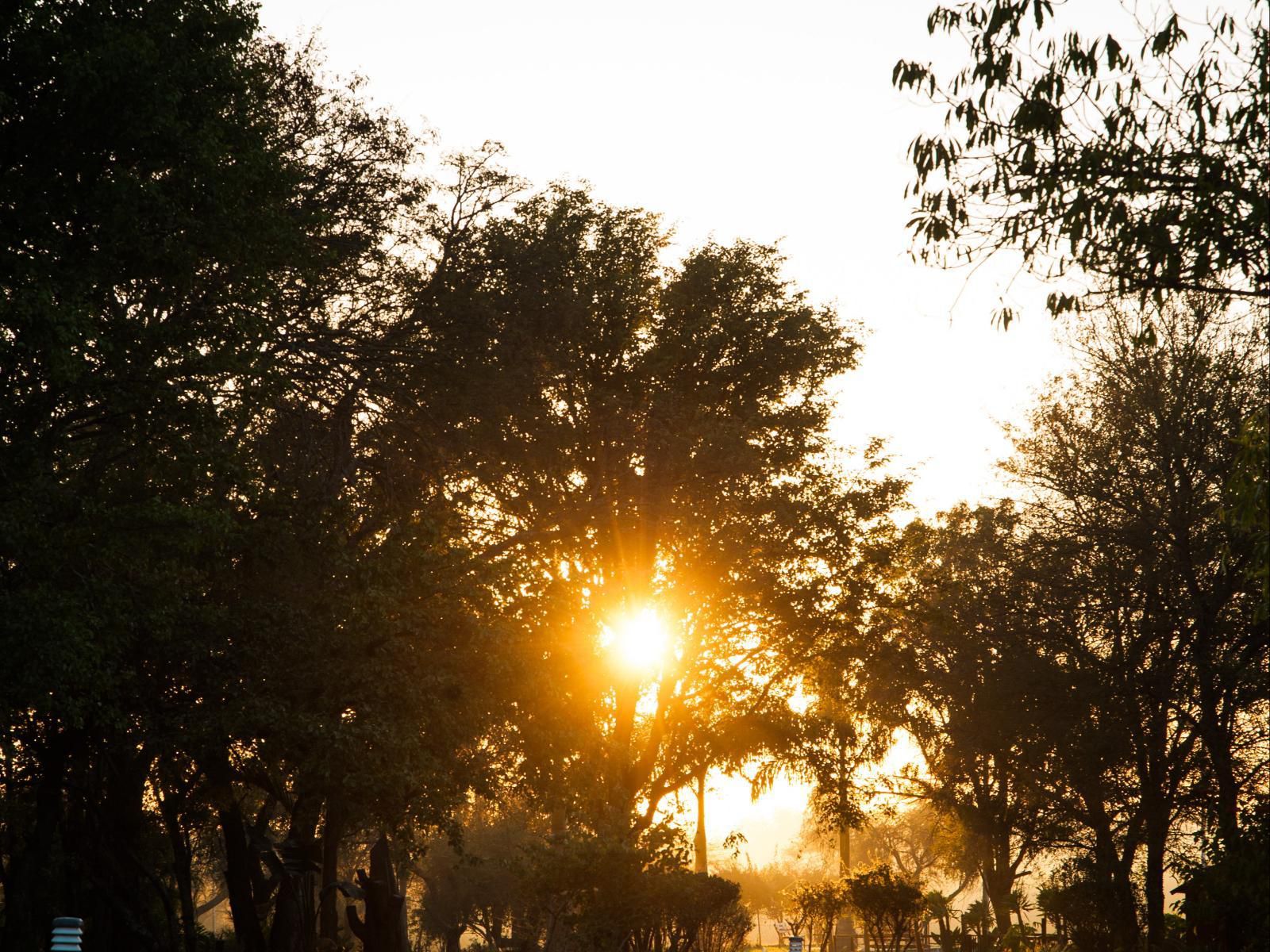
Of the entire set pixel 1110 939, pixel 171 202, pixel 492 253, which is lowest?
pixel 1110 939

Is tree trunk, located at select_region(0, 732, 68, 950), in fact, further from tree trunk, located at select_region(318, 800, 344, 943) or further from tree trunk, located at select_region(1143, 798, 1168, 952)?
tree trunk, located at select_region(1143, 798, 1168, 952)

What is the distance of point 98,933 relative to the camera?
68.8 feet

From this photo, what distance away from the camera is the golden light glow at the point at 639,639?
29.6 metres

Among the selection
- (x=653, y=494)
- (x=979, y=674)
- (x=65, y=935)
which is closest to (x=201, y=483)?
(x=65, y=935)

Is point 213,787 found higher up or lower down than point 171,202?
lower down

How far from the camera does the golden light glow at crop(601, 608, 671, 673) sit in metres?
29.6

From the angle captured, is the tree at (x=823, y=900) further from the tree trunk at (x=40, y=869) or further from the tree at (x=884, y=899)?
the tree trunk at (x=40, y=869)

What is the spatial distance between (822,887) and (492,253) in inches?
833

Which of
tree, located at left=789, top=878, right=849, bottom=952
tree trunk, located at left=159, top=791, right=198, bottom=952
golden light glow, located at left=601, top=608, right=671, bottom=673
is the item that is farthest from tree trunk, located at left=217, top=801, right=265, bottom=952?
tree, located at left=789, top=878, right=849, bottom=952

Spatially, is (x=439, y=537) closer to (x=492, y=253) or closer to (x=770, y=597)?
(x=492, y=253)

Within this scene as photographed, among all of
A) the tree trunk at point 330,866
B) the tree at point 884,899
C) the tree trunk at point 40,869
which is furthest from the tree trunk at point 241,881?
A: the tree at point 884,899

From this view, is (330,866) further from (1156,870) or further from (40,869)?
(1156,870)

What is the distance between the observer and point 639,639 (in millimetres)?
30328

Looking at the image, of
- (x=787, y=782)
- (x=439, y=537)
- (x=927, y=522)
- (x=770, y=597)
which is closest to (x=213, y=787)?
(x=439, y=537)
